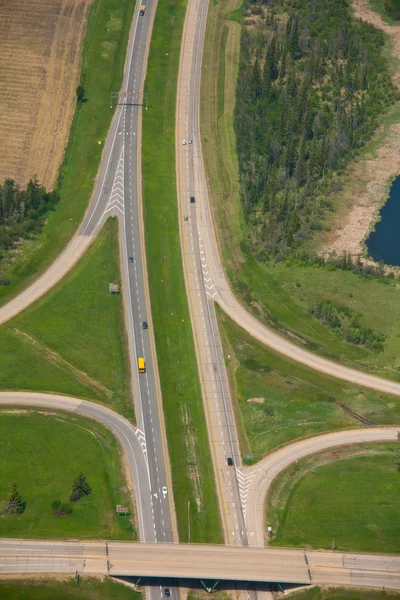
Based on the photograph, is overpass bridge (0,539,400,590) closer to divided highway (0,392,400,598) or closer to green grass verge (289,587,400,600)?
divided highway (0,392,400,598)

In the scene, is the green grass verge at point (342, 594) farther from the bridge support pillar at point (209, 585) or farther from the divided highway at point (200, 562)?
the bridge support pillar at point (209, 585)

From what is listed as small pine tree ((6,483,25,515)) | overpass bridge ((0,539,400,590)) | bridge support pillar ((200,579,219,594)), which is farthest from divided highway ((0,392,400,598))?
small pine tree ((6,483,25,515))

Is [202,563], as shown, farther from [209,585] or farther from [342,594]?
[342,594]

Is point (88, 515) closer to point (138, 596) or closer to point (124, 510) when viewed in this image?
point (124, 510)

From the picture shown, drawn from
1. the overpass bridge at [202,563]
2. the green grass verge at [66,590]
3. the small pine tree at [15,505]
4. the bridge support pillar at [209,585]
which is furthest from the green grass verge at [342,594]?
the small pine tree at [15,505]

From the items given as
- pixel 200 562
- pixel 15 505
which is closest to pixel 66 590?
pixel 15 505

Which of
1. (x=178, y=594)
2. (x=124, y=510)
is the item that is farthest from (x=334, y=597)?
(x=124, y=510)
